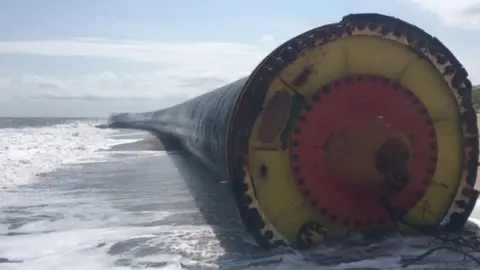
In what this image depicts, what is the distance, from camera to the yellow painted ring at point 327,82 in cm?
371

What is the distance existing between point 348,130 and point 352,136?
59 millimetres

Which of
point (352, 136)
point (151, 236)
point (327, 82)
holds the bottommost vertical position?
point (151, 236)

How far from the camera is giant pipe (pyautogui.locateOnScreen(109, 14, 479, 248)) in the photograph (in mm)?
3654

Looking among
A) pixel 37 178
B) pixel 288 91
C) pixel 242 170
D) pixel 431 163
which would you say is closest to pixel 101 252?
pixel 242 170

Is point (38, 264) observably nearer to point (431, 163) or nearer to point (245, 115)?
point (245, 115)

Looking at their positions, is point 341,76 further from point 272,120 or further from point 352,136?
point 272,120

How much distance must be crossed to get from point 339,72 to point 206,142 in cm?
239

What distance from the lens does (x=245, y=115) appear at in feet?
12.1

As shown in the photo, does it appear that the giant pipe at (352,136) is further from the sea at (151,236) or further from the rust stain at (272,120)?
the sea at (151,236)

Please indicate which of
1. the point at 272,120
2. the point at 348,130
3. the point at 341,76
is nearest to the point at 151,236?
the point at 272,120

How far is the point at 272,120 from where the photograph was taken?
3.70 meters

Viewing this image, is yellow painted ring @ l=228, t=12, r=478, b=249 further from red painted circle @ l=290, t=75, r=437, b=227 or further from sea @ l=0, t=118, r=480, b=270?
sea @ l=0, t=118, r=480, b=270

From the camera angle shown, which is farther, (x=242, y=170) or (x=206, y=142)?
(x=206, y=142)

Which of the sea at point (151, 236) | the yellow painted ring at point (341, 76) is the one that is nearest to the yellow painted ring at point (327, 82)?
the yellow painted ring at point (341, 76)
